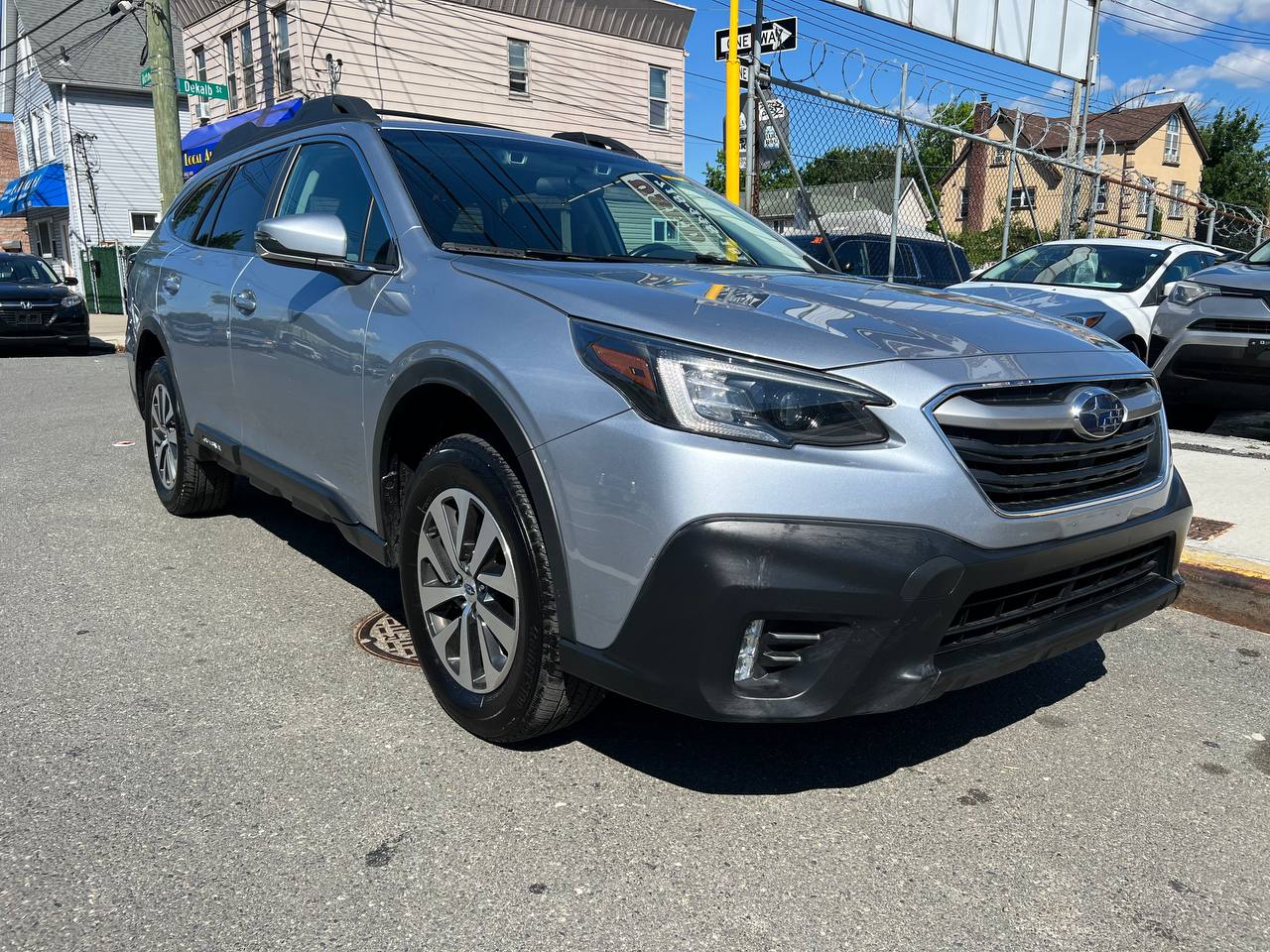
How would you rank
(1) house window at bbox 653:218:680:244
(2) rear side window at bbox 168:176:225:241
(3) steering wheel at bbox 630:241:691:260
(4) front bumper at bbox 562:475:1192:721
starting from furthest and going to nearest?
(2) rear side window at bbox 168:176:225:241 < (1) house window at bbox 653:218:680:244 < (3) steering wheel at bbox 630:241:691:260 < (4) front bumper at bbox 562:475:1192:721

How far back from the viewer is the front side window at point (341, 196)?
11.2 ft

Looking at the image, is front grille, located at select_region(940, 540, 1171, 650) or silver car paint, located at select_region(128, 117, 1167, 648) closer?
silver car paint, located at select_region(128, 117, 1167, 648)

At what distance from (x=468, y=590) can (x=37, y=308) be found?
15.4m

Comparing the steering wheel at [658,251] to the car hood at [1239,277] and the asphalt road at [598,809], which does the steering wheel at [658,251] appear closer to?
the asphalt road at [598,809]

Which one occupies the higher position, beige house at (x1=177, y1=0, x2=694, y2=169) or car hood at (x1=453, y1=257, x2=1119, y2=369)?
beige house at (x1=177, y1=0, x2=694, y2=169)

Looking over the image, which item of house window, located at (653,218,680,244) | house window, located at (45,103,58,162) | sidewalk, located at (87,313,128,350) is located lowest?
sidewalk, located at (87,313,128,350)

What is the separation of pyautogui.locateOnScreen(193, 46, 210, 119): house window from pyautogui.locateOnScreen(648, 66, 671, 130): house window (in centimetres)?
1007

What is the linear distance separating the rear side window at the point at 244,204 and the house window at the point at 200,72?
20471 mm

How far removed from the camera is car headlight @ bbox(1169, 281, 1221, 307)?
7.03m

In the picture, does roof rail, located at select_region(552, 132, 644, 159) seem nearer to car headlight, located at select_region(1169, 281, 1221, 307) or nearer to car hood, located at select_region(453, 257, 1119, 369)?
car hood, located at select_region(453, 257, 1119, 369)

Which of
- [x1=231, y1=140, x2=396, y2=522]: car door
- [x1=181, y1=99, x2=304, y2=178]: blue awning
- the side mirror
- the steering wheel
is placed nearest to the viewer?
the side mirror

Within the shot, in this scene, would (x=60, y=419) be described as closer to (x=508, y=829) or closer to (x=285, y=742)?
(x=285, y=742)

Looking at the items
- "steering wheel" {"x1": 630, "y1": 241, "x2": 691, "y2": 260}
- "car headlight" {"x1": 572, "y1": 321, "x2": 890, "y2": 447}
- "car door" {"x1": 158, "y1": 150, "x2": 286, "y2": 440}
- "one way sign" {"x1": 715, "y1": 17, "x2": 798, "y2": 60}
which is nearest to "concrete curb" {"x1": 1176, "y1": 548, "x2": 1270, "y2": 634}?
"steering wheel" {"x1": 630, "y1": 241, "x2": 691, "y2": 260}

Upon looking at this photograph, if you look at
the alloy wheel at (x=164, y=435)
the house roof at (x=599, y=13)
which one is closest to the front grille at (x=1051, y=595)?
the alloy wheel at (x=164, y=435)
